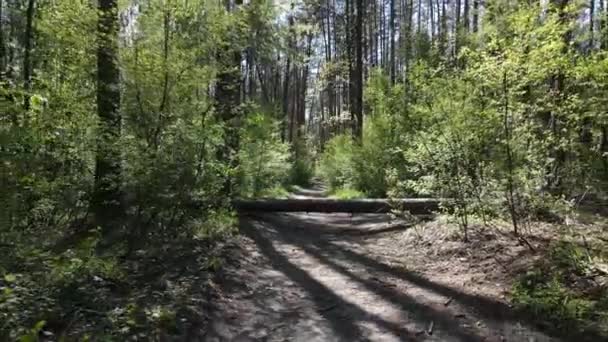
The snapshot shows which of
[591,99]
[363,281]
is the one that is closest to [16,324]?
[363,281]

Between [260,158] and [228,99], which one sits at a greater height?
[228,99]

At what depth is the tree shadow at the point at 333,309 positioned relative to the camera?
192 inches

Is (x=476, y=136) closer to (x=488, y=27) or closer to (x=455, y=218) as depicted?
(x=455, y=218)

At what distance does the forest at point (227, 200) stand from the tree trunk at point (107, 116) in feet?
0.11

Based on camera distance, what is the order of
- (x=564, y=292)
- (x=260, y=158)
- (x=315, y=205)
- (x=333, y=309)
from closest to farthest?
(x=564, y=292), (x=333, y=309), (x=315, y=205), (x=260, y=158)

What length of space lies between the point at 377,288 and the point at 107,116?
199 inches

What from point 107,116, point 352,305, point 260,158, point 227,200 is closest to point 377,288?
point 352,305

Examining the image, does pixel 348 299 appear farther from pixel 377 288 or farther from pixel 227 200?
pixel 227 200

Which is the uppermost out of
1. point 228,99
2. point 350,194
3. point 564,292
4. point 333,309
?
point 228,99

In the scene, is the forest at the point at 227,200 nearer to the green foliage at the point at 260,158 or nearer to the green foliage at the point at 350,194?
the green foliage at the point at 260,158

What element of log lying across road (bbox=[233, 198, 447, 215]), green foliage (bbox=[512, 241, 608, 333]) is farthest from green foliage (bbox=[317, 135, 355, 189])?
green foliage (bbox=[512, 241, 608, 333])

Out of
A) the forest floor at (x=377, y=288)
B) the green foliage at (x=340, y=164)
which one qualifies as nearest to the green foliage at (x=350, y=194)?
the green foliage at (x=340, y=164)

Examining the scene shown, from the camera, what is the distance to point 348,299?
593 centimetres

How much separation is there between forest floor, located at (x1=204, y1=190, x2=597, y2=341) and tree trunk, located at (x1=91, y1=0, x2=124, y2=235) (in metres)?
2.12
